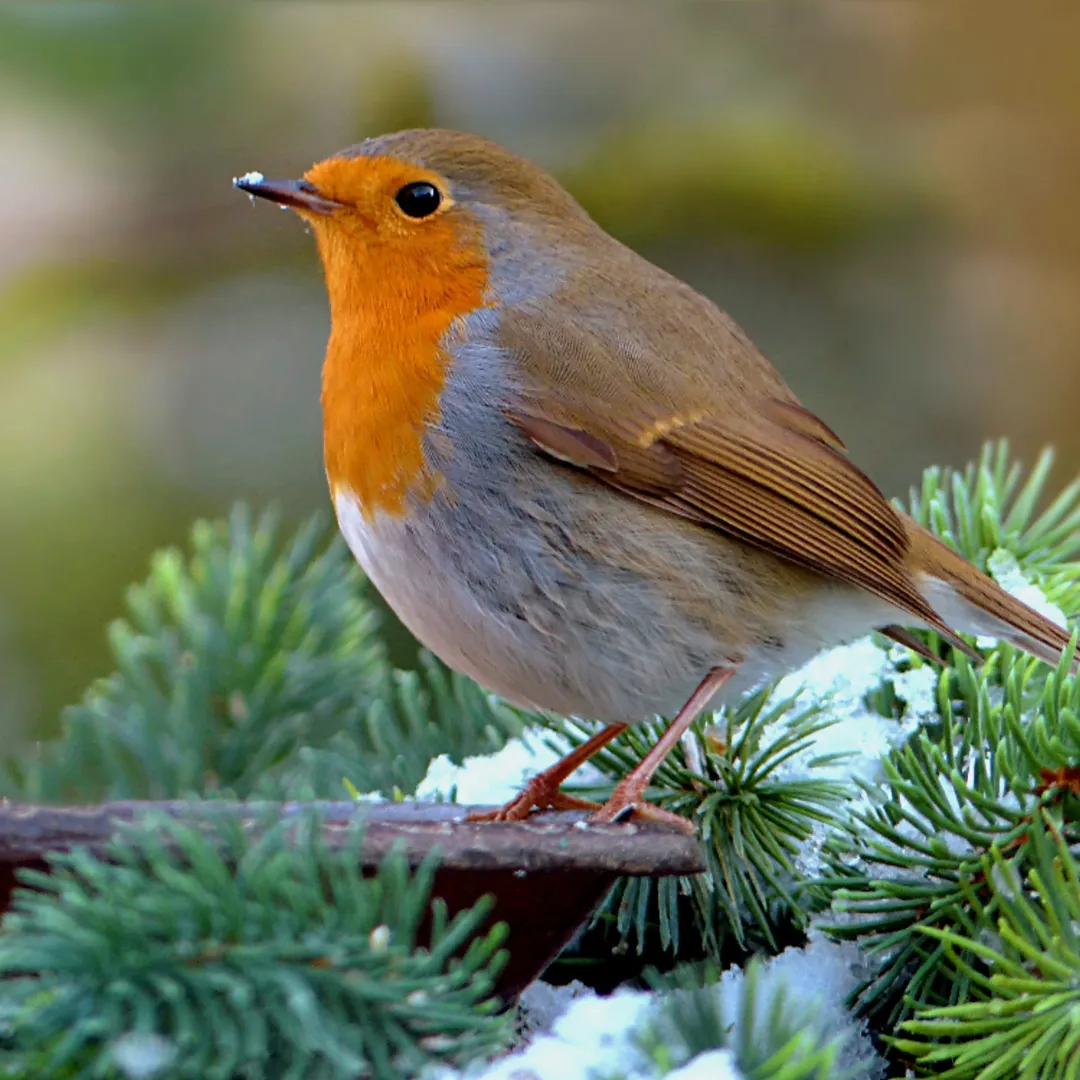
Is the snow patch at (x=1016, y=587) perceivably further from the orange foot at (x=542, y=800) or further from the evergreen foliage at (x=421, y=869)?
the orange foot at (x=542, y=800)

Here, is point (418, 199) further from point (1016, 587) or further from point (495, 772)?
point (1016, 587)

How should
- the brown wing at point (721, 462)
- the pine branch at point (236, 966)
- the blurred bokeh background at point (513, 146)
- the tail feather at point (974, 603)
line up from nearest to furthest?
the pine branch at point (236, 966) < the tail feather at point (974, 603) < the brown wing at point (721, 462) < the blurred bokeh background at point (513, 146)

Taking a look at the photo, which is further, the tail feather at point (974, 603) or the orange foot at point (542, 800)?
the tail feather at point (974, 603)

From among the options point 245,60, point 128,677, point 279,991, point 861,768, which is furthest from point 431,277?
point 245,60

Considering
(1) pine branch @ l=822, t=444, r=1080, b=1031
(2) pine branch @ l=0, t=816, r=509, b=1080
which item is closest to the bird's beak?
(1) pine branch @ l=822, t=444, r=1080, b=1031

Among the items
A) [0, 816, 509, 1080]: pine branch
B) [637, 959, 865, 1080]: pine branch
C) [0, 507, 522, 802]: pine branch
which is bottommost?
[637, 959, 865, 1080]: pine branch

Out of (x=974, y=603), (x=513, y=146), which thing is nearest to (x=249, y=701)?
(x=974, y=603)

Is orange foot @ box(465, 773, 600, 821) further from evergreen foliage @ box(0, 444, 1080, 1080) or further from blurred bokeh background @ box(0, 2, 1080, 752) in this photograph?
blurred bokeh background @ box(0, 2, 1080, 752)

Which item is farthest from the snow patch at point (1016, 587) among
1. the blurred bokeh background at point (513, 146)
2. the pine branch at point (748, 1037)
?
the blurred bokeh background at point (513, 146)
